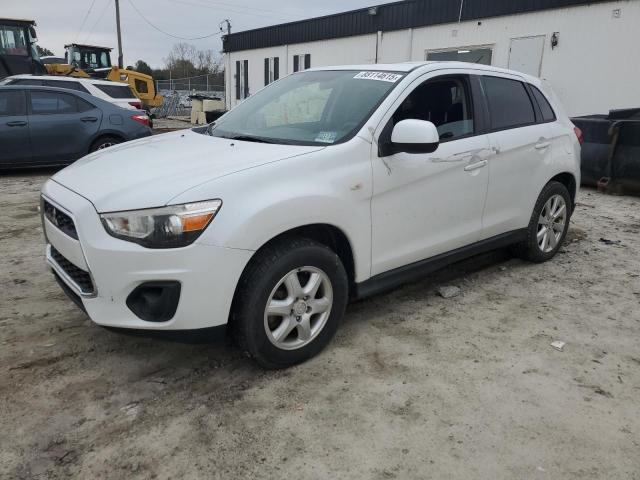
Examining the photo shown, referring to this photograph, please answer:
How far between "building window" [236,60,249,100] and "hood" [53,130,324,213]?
78.0 feet

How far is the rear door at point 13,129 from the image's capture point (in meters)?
8.32

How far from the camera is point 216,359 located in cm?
311

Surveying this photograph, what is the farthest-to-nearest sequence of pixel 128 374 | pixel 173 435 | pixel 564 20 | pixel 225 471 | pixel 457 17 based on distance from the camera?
pixel 457 17
pixel 564 20
pixel 128 374
pixel 173 435
pixel 225 471

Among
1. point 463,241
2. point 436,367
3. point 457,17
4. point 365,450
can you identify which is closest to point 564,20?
point 457,17

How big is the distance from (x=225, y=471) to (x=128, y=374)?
3.36ft

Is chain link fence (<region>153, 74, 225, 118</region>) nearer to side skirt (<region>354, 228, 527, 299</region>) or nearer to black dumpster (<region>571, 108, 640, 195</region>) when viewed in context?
black dumpster (<region>571, 108, 640, 195</region>)

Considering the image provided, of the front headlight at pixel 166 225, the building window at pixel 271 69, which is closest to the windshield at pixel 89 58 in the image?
the building window at pixel 271 69

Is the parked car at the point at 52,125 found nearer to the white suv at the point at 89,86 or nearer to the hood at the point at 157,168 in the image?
the white suv at the point at 89,86

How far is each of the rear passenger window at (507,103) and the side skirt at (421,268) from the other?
90cm

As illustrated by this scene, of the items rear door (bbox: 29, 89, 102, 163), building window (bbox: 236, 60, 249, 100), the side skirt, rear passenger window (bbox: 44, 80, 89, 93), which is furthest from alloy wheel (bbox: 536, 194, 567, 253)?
building window (bbox: 236, 60, 249, 100)

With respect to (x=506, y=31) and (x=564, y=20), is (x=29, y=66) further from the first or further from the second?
(x=564, y=20)

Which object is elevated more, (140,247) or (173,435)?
(140,247)

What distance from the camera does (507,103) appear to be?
13.8ft

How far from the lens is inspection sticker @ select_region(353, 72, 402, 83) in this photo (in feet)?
11.3
